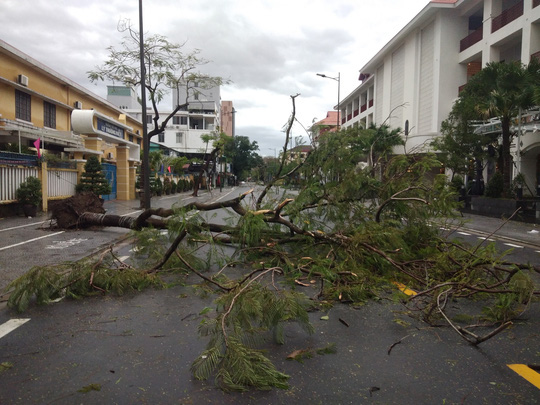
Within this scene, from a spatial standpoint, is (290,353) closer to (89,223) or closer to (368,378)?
(368,378)

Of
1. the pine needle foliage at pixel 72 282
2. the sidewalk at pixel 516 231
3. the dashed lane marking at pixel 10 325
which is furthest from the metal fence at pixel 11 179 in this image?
the sidewalk at pixel 516 231

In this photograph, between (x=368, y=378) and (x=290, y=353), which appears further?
(x=290, y=353)

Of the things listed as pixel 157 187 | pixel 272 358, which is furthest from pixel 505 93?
pixel 157 187

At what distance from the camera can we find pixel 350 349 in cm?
363

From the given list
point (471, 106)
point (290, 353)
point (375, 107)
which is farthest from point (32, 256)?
point (375, 107)

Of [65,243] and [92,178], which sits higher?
[92,178]

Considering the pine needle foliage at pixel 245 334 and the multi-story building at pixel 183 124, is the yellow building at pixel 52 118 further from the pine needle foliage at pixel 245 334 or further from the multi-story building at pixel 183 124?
the multi-story building at pixel 183 124

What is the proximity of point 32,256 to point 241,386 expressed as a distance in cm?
684

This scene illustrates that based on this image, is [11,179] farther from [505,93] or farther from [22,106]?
[505,93]

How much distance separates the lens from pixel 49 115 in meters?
22.6

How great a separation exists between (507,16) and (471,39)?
4586 mm

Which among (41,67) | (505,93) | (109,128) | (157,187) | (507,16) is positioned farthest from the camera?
(157,187)

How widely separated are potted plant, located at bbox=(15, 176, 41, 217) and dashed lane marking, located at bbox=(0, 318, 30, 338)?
1203 centimetres

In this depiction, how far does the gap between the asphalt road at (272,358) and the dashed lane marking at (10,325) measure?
0.15 ft
